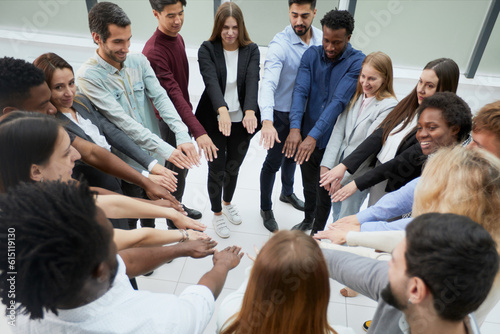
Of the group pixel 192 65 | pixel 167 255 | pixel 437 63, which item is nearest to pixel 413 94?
pixel 437 63

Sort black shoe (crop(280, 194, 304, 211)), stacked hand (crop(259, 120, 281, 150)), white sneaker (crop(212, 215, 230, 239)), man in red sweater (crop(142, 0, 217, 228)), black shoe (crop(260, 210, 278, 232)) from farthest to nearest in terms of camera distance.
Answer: black shoe (crop(280, 194, 304, 211)), black shoe (crop(260, 210, 278, 232)), white sneaker (crop(212, 215, 230, 239)), stacked hand (crop(259, 120, 281, 150)), man in red sweater (crop(142, 0, 217, 228))

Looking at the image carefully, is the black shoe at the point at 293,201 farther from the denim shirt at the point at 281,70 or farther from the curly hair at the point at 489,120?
the curly hair at the point at 489,120

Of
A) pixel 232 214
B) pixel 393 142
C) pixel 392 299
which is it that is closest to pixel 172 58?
pixel 232 214

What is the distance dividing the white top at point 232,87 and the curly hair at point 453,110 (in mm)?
1253

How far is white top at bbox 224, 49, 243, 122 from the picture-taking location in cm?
242

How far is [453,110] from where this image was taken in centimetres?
162

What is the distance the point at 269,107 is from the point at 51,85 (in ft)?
4.35

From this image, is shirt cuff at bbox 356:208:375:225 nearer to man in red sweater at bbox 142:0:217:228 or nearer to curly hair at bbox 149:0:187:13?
man in red sweater at bbox 142:0:217:228

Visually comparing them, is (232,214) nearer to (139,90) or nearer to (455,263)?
(139,90)

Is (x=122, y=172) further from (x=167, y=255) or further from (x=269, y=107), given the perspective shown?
(x=269, y=107)

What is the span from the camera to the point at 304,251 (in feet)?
Answer: 3.10

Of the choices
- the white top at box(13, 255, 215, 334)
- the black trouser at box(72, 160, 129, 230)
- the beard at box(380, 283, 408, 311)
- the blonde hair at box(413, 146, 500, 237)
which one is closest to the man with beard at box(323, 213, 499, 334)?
the beard at box(380, 283, 408, 311)

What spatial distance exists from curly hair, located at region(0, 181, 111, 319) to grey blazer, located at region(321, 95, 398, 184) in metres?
1.68

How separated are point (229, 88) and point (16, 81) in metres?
1.31
